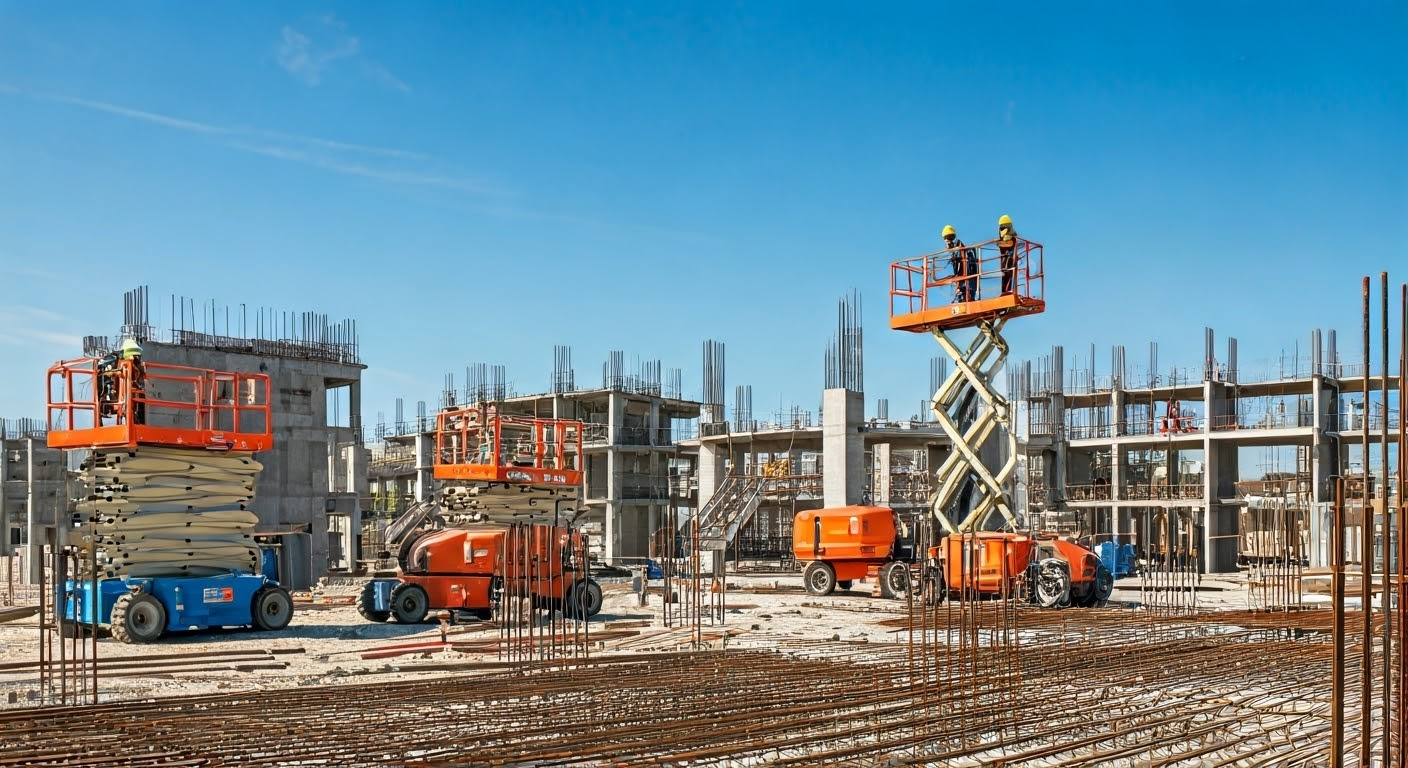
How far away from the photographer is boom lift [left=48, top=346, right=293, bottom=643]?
1582 centimetres

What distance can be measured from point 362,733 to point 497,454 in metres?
11.5

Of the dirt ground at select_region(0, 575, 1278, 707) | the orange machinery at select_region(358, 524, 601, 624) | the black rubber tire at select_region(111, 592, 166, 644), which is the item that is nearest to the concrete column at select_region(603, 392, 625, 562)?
the dirt ground at select_region(0, 575, 1278, 707)

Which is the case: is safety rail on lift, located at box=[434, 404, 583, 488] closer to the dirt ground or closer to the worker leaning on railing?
the dirt ground

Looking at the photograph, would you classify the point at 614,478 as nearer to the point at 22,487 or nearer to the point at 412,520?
the point at 412,520

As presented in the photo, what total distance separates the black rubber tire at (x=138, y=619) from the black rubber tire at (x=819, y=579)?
40.7ft

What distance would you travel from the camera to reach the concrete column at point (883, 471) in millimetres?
41062

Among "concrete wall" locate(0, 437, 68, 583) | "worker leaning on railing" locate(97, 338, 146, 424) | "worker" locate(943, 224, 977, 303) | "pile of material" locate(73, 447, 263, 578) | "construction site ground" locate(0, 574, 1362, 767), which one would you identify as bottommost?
"concrete wall" locate(0, 437, 68, 583)

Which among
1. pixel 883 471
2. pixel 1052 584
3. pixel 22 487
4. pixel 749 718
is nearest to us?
pixel 749 718

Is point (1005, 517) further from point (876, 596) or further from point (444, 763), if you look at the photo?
point (444, 763)

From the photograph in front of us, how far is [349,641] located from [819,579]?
1097 cm

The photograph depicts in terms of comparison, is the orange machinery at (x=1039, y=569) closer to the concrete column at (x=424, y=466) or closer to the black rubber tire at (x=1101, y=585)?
→ the black rubber tire at (x=1101, y=585)

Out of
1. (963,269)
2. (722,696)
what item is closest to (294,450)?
(963,269)

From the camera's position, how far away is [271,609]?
1702cm

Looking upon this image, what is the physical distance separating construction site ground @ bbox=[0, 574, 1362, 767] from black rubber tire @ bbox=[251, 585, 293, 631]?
0.36 m
